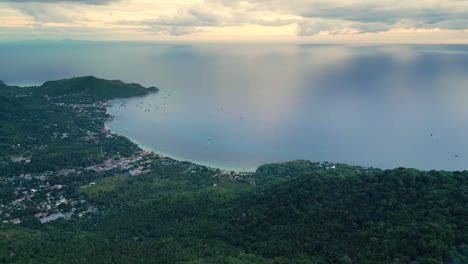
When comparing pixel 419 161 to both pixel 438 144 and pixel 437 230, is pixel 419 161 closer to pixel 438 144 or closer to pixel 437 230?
pixel 438 144

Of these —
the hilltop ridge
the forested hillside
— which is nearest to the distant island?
the forested hillside

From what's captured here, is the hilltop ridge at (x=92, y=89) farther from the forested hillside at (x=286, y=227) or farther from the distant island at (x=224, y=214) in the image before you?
the forested hillside at (x=286, y=227)

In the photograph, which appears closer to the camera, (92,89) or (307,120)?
(307,120)

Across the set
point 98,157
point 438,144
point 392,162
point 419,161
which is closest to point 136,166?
point 98,157

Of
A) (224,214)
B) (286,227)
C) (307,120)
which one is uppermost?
(286,227)

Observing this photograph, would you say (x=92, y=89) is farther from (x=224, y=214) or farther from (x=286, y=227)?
(x=286, y=227)

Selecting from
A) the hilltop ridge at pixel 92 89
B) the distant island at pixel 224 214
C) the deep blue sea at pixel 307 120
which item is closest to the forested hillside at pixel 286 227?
the distant island at pixel 224 214

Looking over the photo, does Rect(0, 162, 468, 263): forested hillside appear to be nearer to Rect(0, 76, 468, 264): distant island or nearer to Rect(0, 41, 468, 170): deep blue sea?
Rect(0, 76, 468, 264): distant island

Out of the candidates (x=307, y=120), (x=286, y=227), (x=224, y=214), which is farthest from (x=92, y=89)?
(x=286, y=227)
